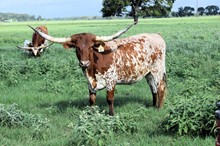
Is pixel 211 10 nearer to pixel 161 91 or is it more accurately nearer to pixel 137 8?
pixel 137 8

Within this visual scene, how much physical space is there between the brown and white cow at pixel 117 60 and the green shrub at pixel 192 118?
2057 millimetres

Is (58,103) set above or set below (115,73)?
below

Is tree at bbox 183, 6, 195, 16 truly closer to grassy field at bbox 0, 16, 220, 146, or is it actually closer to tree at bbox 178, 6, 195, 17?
tree at bbox 178, 6, 195, 17

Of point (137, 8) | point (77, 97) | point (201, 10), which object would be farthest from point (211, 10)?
point (77, 97)

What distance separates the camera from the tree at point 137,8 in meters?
64.7

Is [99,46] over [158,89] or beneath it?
over

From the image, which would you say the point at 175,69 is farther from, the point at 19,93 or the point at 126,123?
the point at 126,123

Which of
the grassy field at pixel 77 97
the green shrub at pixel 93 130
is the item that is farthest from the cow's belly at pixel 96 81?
the green shrub at pixel 93 130

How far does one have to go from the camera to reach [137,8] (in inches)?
2564

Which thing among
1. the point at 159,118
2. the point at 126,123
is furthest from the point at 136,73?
the point at 126,123

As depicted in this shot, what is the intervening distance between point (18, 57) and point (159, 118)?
12011 mm

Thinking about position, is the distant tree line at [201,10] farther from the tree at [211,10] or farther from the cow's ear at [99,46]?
the cow's ear at [99,46]

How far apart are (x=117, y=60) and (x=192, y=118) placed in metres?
2.67

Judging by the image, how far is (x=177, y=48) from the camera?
18.5m
